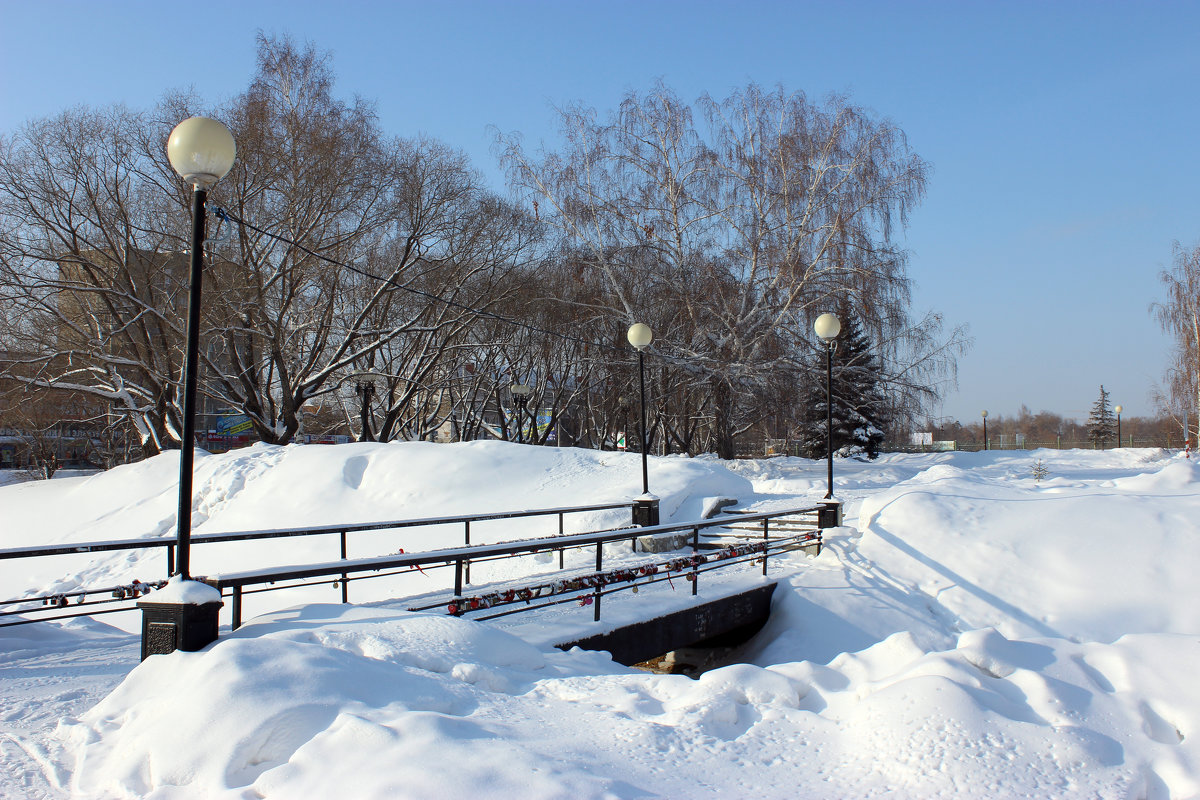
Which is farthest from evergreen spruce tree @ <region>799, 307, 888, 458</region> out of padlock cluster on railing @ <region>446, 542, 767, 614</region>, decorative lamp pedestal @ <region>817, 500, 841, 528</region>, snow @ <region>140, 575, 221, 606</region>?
snow @ <region>140, 575, 221, 606</region>

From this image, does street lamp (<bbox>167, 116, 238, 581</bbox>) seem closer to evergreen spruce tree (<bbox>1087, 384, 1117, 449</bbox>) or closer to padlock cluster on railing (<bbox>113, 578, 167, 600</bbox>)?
padlock cluster on railing (<bbox>113, 578, 167, 600</bbox>)

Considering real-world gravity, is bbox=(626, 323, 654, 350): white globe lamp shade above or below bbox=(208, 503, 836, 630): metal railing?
above

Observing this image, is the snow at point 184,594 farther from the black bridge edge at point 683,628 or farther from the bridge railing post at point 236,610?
the black bridge edge at point 683,628

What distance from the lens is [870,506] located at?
41.3 ft

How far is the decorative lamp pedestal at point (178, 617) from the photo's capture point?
4754mm

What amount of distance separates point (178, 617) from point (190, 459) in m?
1.06

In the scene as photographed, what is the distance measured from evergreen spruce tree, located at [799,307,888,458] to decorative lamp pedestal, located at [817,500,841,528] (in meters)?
10.3

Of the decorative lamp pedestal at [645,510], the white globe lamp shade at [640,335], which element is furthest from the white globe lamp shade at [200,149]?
the decorative lamp pedestal at [645,510]

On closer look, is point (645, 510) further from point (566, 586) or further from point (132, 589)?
point (132, 589)

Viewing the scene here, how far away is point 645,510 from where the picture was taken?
12.9m

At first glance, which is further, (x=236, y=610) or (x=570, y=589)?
(x=570, y=589)

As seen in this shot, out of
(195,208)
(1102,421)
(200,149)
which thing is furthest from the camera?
(1102,421)

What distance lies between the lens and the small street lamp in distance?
4.77 m

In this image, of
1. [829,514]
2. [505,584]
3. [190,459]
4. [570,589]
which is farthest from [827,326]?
[190,459]
